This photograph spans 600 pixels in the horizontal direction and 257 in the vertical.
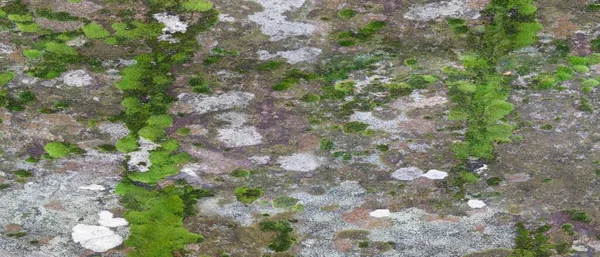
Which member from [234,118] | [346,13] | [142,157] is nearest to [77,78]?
[142,157]

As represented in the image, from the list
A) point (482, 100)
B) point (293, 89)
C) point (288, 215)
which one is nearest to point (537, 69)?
point (482, 100)

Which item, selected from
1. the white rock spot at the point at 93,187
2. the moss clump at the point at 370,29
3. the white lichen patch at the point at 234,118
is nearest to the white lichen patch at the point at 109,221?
the white rock spot at the point at 93,187

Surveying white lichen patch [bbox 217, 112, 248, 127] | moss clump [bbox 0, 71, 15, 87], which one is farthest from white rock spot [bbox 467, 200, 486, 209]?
moss clump [bbox 0, 71, 15, 87]

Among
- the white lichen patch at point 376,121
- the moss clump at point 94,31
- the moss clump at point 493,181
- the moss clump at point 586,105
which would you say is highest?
the moss clump at point 586,105

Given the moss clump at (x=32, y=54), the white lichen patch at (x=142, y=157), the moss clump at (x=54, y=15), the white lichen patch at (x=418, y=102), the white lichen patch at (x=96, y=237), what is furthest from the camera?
the moss clump at (x=54, y=15)

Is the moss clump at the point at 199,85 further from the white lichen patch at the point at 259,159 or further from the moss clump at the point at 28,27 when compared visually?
the moss clump at the point at 28,27

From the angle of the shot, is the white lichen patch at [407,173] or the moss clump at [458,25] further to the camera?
the moss clump at [458,25]

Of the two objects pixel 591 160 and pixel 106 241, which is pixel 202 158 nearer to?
pixel 106 241
